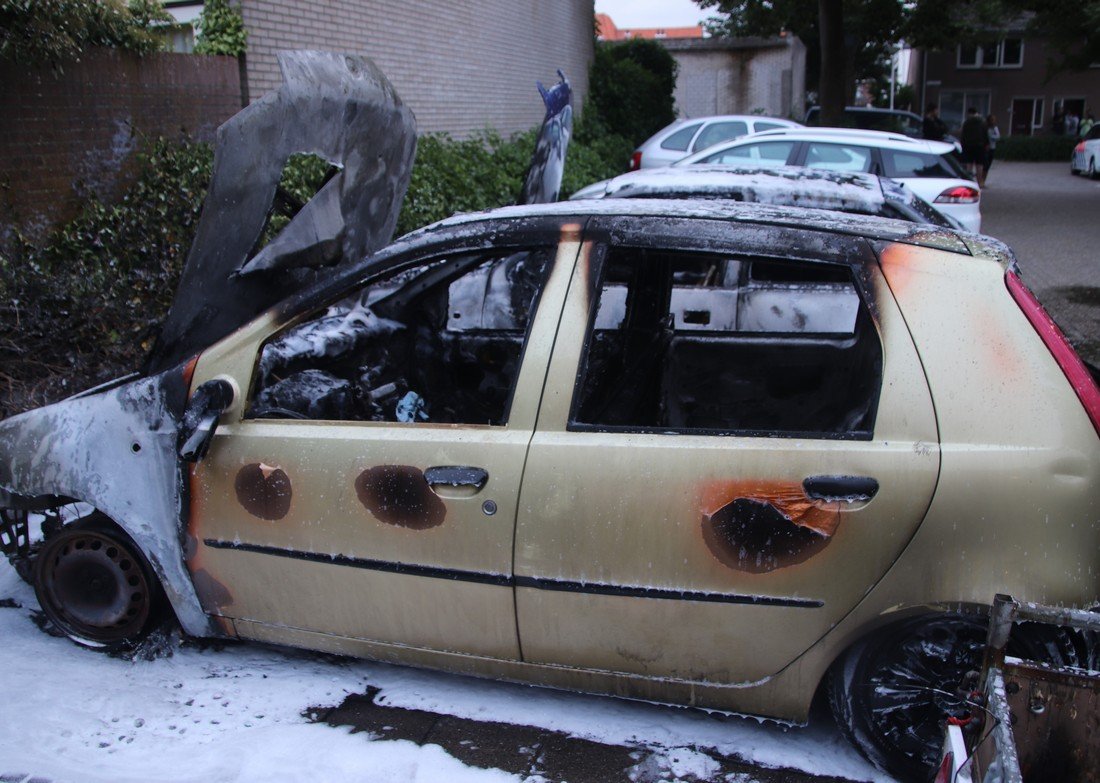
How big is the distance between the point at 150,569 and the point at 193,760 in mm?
755

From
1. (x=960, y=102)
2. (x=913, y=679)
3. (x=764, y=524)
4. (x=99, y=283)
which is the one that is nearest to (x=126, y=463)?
(x=764, y=524)

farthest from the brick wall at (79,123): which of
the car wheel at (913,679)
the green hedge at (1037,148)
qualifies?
the green hedge at (1037,148)

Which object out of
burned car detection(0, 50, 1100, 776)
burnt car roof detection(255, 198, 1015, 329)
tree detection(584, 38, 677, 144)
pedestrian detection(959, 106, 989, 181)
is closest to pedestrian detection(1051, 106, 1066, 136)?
pedestrian detection(959, 106, 989, 181)

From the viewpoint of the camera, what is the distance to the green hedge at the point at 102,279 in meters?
5.82

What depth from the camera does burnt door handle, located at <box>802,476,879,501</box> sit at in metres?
2.49

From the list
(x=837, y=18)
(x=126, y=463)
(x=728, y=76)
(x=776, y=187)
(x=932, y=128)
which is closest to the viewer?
(x=126, y=463)

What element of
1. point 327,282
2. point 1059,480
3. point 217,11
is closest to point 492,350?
point 327,282

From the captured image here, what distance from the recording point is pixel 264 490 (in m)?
2.93

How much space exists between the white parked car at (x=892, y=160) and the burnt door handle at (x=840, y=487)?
775 cm

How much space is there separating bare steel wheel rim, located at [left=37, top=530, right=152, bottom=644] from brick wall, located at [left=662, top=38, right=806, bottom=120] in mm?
25335

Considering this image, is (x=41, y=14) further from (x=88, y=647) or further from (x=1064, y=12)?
(x=1064, y=12)

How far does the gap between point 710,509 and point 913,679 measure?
803 millimetres

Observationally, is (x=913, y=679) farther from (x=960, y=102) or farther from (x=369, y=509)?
(x=960, y=102)

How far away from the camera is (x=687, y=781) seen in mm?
2750
